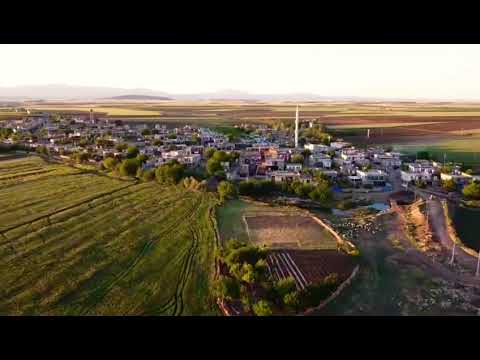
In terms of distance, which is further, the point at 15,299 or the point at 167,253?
the point at 167,253

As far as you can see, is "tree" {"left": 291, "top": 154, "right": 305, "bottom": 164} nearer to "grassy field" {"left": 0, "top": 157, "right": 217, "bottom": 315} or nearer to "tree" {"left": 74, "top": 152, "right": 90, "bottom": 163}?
"grassy field" {"left": 0, "top": 157, "right": 217, "bottom": 315}

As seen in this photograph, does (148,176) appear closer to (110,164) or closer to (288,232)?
(110,164)

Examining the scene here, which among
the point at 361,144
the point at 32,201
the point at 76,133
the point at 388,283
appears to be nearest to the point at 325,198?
the point at 388,283

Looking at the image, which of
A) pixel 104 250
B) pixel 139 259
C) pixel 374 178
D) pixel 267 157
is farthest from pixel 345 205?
pixel 267 157

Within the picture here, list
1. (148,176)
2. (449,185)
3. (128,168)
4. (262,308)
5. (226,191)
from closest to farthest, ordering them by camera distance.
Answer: (262,308), (226,191), (449,185), (148,176), (128,168)

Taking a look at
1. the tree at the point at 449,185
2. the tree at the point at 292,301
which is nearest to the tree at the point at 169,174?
the tree at the point at 292,301
